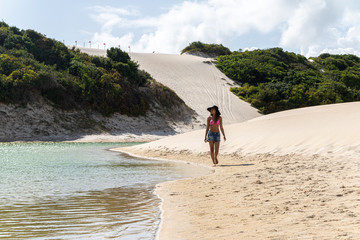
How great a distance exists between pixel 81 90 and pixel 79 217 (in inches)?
1352

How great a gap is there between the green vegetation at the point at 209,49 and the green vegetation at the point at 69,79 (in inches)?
1350

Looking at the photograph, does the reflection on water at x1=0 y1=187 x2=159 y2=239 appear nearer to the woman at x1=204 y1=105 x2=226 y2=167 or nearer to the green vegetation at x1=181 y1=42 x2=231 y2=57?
the woman at x1=204 y1=105 x2=226 y2=167

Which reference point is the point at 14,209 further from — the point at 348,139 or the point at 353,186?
the point at 348,139

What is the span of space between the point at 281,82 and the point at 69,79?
3299cm

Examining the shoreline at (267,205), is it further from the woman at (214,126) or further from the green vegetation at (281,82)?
the green vegetation at (281,82)

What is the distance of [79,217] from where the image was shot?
5102 mm

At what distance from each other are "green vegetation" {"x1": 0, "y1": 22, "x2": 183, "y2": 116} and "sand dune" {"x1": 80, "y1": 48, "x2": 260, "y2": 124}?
674 cm

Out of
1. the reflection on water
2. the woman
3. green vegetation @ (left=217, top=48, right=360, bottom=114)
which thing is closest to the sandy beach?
the reflection on water

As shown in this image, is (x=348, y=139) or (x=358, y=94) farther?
(x=358, y=94)

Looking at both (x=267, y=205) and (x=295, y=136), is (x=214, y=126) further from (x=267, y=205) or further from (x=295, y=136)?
(x=267, y=205)

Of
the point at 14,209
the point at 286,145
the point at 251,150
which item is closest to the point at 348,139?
the point at 286,145

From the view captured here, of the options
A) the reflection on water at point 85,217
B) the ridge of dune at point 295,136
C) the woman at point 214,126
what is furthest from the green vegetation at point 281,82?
the reflection on water at point 85,217

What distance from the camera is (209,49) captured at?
264 ft

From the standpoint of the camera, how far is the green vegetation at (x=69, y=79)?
34.5 m
